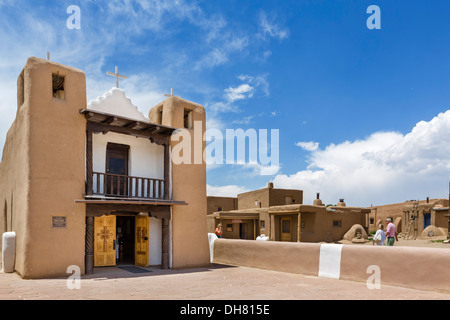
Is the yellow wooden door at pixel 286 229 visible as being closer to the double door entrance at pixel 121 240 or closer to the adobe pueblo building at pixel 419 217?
the adobe pueblo building at pixel 419 217

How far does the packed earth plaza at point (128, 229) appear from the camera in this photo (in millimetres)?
9531

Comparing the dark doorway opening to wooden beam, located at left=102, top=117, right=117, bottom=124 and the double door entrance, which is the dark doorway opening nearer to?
the double door entrance

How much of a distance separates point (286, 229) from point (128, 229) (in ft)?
52.4

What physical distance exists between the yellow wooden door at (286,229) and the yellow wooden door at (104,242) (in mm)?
17226

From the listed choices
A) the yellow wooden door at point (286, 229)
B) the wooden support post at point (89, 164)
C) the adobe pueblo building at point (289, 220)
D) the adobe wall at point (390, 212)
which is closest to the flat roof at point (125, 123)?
the wooden support post at point (89, 164)

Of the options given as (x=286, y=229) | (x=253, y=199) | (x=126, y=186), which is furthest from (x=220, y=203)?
(x=126, y=186)

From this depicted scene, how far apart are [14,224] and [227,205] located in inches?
1239

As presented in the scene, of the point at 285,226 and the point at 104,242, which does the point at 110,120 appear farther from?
the point at 285,226

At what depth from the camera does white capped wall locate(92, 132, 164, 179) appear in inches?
541
